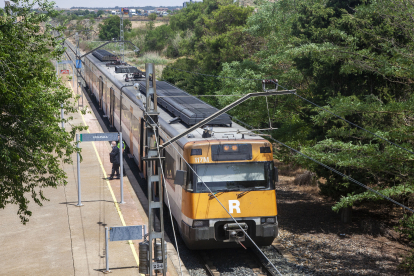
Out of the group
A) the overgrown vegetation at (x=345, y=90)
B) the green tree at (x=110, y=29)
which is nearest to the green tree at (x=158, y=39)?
the green tree at (x=110, y=29)

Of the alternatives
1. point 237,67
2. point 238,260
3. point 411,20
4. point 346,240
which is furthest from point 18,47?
point 237,67

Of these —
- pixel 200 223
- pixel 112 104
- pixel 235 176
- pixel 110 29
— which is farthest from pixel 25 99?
pixel 110 29

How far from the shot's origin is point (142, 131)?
16.2m

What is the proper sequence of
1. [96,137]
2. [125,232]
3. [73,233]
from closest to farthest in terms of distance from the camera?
[125,232], [73,233], [96,137]

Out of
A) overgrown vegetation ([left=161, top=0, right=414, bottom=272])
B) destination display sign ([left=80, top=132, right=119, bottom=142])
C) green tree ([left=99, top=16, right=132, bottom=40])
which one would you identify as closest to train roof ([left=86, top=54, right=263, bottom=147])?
destination display sign ([left=80, top=132, right=119, bottom=142])

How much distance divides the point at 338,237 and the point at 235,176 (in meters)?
5.40

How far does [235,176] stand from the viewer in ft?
38.1

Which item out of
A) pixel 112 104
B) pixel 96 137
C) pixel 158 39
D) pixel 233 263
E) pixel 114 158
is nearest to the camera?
pixel 233 263

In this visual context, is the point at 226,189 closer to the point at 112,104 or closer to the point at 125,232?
the point at 125,232

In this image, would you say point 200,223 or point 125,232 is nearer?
point 125,232

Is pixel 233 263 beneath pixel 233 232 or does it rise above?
beneath

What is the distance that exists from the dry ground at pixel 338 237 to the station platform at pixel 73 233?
3981 mm

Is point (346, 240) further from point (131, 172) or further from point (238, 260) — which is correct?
point (131, 172)

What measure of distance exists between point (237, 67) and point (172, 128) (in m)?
12.2
